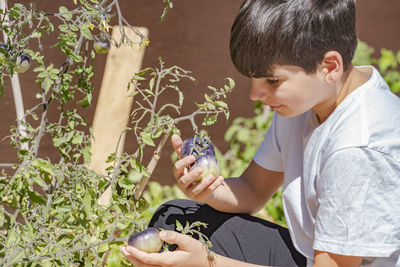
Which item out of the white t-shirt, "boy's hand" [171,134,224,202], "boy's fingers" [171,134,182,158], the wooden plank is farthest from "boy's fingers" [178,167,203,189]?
the wooden plank

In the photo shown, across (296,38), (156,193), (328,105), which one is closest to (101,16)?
(296,38)

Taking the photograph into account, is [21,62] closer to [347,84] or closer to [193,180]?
[193,180]

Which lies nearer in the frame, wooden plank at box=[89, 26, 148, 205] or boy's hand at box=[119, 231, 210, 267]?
boy's hand at box=[119, 231, 210, 267]

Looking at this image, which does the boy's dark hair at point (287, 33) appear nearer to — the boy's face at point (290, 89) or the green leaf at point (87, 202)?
the boy's face at point (290, 89)

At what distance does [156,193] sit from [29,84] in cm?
112

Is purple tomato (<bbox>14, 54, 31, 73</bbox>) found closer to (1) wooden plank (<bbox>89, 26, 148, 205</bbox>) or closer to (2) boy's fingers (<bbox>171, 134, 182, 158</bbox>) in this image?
(2) boy's fingers (<bbox>171, 134, 182, 158</bbox>)

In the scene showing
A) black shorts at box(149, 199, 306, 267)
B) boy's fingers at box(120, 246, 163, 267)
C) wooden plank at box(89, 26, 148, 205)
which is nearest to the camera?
boy's fingers at box(120, 246, 163, 267)

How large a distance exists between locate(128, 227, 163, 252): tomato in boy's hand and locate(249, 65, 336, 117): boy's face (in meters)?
0.45

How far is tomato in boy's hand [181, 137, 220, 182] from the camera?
5.10 ft

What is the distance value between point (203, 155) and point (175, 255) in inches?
11.1

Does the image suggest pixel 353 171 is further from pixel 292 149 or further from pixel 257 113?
pixel 257 113

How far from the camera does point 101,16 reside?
1.49m

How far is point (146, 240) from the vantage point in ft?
4.69

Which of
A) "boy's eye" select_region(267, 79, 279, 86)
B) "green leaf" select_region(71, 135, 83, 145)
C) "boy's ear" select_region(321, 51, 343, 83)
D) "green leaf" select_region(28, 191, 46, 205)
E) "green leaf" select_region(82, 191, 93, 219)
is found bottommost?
"green leaf" select_region(28, 191, 46, 205)
